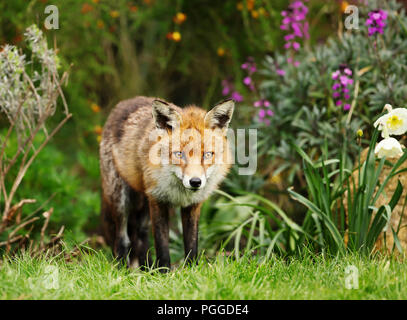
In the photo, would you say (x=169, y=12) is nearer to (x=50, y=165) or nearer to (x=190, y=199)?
(x=50, y=165)

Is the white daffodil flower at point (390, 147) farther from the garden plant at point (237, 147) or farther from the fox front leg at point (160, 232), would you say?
the fox front leg at point (160, 232)

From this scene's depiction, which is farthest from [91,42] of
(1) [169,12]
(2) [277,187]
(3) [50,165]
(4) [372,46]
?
(4) [372,46]

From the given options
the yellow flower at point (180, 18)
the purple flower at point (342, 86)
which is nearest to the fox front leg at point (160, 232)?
the purple flower at point (342, 86)

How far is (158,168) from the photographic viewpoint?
391cm

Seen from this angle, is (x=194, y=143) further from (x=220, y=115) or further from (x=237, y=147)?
(x=237, y=147)

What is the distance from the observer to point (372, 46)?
540 cm

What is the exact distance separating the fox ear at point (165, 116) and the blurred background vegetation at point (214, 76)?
2.73ft

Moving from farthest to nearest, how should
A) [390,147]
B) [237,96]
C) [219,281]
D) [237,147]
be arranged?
[237,96], [237,147], [390,147], [219,281]

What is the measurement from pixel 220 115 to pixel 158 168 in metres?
0.66

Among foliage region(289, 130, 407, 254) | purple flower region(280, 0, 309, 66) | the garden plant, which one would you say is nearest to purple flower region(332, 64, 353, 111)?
the garden plant

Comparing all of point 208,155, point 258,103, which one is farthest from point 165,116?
point 258,103

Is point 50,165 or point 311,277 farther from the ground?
point 50,165

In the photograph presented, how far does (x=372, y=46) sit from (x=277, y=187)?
2.17 m
